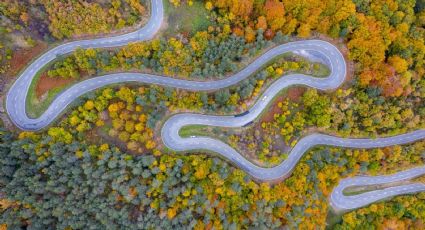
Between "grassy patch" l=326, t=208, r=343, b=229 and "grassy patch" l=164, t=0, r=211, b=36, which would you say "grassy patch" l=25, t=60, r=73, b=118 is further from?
"grassy patch" l=326, t=208, r=343, b=229

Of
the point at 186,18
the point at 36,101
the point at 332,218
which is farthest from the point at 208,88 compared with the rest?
the point at 332,218

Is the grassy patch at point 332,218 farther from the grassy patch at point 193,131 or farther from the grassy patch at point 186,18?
the grassy patch at point 186,18

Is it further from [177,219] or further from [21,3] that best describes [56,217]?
[21,3]

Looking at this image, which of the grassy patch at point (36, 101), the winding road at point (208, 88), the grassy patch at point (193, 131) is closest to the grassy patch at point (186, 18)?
the winding road at point (208, 88)

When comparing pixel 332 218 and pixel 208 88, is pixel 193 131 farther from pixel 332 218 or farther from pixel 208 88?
pixel 332 218

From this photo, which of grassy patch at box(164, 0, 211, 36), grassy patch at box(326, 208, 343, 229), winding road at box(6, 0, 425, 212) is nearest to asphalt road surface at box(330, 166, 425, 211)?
winding road at box(6, 0, 425, 212)

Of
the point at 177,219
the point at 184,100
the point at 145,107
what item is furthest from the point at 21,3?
the point at 177,219
